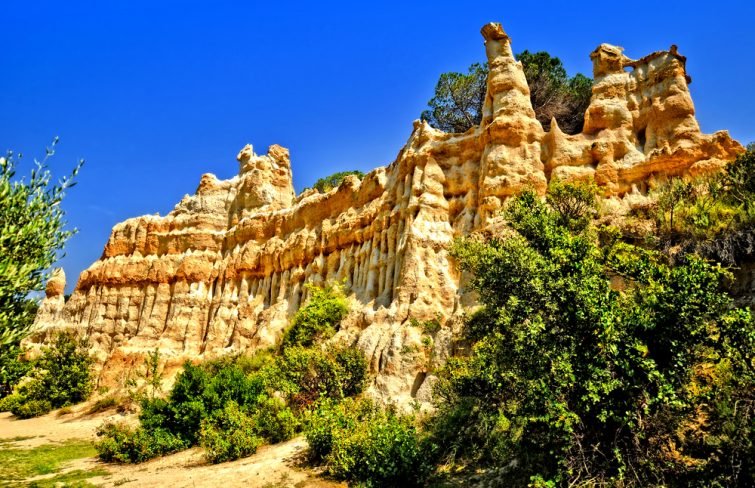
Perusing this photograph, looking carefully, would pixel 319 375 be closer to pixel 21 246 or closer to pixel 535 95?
pixel 21 246

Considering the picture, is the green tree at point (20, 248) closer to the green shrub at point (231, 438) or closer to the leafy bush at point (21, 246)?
the leafy bush at point (21, 246)

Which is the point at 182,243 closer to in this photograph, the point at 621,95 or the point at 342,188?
the point at 342,188

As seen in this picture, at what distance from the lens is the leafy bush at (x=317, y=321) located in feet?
81.4

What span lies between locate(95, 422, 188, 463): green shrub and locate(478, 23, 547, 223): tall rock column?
52.2ft

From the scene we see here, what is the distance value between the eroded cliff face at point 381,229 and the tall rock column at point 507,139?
0.07 metres

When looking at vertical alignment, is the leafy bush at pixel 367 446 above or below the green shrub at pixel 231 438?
above

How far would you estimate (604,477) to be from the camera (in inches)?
323

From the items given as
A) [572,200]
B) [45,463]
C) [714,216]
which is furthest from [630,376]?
[45,463]

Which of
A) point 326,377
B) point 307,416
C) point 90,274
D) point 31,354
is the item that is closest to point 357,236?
point 326,377

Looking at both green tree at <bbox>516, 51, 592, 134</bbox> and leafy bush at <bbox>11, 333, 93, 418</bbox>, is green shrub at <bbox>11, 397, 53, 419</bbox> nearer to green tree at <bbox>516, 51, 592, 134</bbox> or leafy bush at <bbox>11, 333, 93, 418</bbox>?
leafy bush at <bbox>11, 333, 93, 418</bbox>

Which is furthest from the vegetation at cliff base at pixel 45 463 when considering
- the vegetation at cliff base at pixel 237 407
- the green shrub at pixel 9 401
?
the green shrub at pixel 9 401

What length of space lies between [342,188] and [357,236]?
4.38m

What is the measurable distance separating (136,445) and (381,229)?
1539 cm

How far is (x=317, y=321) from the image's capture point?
25.2m
